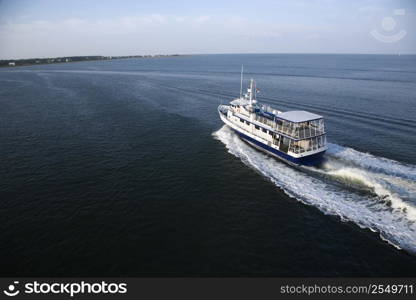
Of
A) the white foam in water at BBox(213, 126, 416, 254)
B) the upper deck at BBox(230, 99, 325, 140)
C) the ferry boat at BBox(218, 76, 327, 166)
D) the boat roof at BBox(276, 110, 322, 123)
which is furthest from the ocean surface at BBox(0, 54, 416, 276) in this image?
the boat roof at BBox(276, 110, 322, 123)

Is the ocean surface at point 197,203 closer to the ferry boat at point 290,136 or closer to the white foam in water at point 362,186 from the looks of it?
the white foam in water at point 362,186

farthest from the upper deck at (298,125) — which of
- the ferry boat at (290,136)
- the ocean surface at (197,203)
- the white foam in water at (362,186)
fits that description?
the ocean surface at (197,203)

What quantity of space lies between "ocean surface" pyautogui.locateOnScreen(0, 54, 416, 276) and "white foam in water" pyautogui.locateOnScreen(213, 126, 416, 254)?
0.57 feet

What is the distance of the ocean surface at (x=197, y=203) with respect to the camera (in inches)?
931

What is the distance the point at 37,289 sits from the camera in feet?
68.0

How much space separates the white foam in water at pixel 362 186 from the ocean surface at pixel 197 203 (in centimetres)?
17

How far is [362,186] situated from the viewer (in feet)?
114

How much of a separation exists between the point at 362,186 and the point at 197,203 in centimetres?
2309

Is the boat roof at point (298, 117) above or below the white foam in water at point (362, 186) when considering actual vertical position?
above

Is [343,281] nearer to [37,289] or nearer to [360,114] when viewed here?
[37,289]

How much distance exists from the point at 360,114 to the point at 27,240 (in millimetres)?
75128

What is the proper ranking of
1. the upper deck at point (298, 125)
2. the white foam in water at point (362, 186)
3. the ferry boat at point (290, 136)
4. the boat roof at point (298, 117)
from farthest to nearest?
the upper deck at point (298, 125)
the boat roof at point (298, 117)
the ferry boat at point (290, 136)
the white foam in water at point (362, 186)

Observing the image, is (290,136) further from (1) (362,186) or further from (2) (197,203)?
(2) (197,203)

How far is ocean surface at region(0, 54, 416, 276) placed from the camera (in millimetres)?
23641
